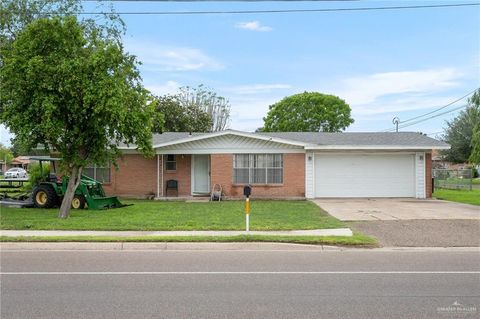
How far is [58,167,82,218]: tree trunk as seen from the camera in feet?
50.9

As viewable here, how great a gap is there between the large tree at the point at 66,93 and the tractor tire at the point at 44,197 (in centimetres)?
357

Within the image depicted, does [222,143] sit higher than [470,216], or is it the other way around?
[222,143]

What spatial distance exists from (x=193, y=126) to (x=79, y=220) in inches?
1312

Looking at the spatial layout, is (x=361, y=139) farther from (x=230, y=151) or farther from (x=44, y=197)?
(x=44, y=197)

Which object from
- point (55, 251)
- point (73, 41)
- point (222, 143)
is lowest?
point (55, 251)

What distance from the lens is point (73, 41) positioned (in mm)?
15508

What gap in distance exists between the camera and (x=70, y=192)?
1591 cm

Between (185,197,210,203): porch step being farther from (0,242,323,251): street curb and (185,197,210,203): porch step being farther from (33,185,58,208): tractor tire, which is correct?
(0,242,323,251): street curb

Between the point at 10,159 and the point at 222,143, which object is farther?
the point at 10,159

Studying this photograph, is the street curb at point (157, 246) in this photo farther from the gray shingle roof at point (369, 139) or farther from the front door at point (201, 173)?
the front door at point (201, 173)

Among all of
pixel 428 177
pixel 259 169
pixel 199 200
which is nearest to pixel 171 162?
pixel 199 200
